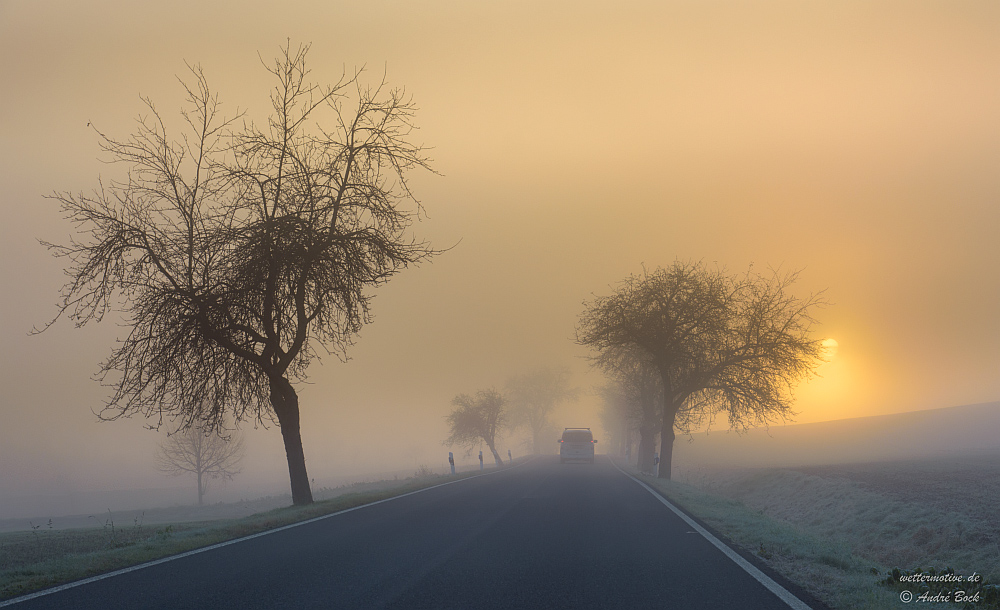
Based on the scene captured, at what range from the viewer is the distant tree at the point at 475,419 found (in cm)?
6775

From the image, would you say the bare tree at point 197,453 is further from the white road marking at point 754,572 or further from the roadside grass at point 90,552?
the white road marking at point 754,572

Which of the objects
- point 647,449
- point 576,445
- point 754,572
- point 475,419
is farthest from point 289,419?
point 475,419

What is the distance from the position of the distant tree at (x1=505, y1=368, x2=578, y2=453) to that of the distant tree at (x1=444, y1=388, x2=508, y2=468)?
26030 millimetres

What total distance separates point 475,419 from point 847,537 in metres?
52.7

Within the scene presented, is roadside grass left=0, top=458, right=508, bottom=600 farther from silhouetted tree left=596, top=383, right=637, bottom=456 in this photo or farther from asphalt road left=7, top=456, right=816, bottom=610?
silhouetted tree left=596, top=383, right=637, bottom=456

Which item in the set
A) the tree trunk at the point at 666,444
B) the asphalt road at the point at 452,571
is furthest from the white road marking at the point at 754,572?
the tree trunk at the point at 666,444

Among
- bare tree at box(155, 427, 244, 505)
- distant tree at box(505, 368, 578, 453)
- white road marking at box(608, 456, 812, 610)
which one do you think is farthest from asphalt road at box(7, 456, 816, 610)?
distant tree at box(505, 368, 578, 453)

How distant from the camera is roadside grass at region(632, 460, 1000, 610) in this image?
673cm

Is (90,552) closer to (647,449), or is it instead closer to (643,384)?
(643,384)

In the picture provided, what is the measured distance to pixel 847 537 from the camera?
16.7m

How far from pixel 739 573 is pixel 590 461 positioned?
37264mm

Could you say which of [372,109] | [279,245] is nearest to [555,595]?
[279,245]

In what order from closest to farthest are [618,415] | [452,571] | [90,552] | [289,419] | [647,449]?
[452,571] < [90,552] < [289,419] < [647,449] < [618,415]

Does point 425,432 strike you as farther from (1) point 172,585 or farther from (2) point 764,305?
(1) point 172,585
